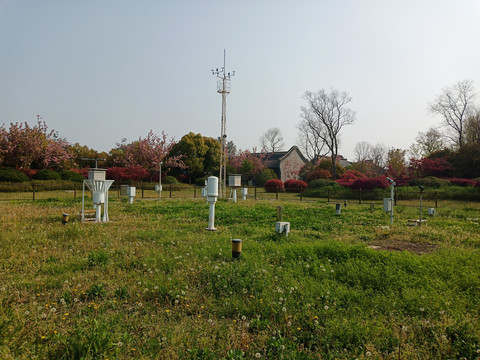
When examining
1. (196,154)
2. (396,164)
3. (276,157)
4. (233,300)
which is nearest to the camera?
(233,300)

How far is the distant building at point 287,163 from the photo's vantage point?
169 ft

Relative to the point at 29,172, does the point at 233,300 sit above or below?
below

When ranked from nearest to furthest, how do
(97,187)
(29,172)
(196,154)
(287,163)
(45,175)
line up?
(97,187), (45,175), (29,172), (196,154), (287,163)

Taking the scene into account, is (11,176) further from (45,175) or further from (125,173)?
(125,173)

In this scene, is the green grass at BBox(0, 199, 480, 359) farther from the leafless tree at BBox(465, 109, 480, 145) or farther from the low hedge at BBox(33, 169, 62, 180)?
the leafless tree at BBox(465, 109, 480, 145)

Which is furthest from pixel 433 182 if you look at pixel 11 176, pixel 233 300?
pixel 11 176

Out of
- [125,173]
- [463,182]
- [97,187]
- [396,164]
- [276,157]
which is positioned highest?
[276,157]

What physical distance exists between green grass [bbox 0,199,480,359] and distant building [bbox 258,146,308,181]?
44446 mm

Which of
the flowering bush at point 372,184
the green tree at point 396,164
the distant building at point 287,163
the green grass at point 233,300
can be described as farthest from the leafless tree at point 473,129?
the green grass at point 233,300

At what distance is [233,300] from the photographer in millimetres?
3945

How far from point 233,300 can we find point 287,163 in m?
48.8

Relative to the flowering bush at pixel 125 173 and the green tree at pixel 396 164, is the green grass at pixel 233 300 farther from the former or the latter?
the green tree at pixel 396 164

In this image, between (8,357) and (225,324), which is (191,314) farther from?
(8,357)

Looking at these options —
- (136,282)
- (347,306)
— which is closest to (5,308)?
(136,282)
